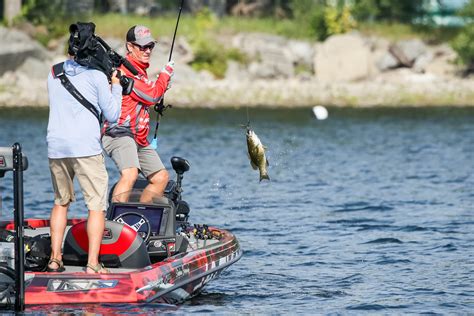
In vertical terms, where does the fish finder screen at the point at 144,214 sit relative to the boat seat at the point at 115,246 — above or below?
above

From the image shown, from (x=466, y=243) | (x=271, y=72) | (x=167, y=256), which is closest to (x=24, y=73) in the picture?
(x=271, y=72)

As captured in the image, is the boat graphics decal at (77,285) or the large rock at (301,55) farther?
the large rock at (301,55)

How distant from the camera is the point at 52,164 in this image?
10.7 metres

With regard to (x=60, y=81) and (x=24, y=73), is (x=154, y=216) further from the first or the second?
(x=24, y=73)

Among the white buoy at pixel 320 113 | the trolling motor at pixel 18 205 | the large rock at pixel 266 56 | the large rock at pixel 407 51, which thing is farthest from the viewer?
the large rock at pixel 407 51

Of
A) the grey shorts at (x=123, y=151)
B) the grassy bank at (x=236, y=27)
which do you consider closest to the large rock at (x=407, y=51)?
the grassy bank at (x=236, y=27)

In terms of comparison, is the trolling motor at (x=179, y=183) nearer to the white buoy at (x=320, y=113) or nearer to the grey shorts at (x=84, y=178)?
the grey shorts at (x=84, y=178)

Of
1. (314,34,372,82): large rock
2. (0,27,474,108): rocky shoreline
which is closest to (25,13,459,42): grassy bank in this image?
(0,27,474,108): rocky shoreline

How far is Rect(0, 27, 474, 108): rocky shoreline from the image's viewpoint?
42.2 metres

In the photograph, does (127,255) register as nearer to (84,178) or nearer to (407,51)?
(84,178)

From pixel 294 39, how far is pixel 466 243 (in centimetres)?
3371

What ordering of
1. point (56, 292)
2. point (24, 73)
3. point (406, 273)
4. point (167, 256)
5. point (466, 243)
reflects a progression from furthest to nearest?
point (24, 73)
point (466, 243)
point (406, 273)
point (167, 256)
point (56, 292)

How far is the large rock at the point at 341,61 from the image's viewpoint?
4544 cm

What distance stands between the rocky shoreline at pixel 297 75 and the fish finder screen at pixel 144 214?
28.6 m
